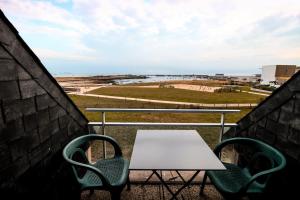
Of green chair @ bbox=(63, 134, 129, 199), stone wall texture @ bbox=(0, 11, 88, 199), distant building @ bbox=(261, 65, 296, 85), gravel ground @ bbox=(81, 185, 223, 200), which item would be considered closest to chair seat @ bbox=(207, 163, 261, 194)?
gravel ground @ bbox=(81, 185, 223, 200)

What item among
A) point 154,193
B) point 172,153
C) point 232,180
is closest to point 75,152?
point 172,153

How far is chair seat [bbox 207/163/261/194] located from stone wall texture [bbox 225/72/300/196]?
0.97 feet

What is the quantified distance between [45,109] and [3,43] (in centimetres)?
74

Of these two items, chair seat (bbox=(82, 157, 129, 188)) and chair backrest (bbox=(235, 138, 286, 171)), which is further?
chair seat (bbox=(82, 157, 129, 188))

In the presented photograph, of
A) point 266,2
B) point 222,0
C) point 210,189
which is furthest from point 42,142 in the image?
point 266,2

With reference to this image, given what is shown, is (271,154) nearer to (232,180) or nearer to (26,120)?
(232,180)

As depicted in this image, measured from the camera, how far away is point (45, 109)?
5.91 ft

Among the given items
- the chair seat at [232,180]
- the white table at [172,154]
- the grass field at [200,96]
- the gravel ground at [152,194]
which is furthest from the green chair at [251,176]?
the grass field at [200,96]

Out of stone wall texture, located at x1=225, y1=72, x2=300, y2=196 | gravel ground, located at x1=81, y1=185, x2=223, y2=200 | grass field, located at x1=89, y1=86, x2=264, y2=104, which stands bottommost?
grass field, located at x1=89, y1=86, x2=264, y2=104

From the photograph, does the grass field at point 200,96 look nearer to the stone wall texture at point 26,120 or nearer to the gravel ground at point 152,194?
the gravel ground at point 152,194

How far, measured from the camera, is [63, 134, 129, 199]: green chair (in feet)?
5.56

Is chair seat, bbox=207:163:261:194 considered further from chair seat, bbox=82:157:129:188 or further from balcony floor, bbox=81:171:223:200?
chair seat, bbox=82:157:129:188

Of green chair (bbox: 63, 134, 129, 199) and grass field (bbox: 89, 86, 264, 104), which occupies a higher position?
green chair (bbox: 63, 134, 129, 199)

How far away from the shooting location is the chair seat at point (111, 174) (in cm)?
189
